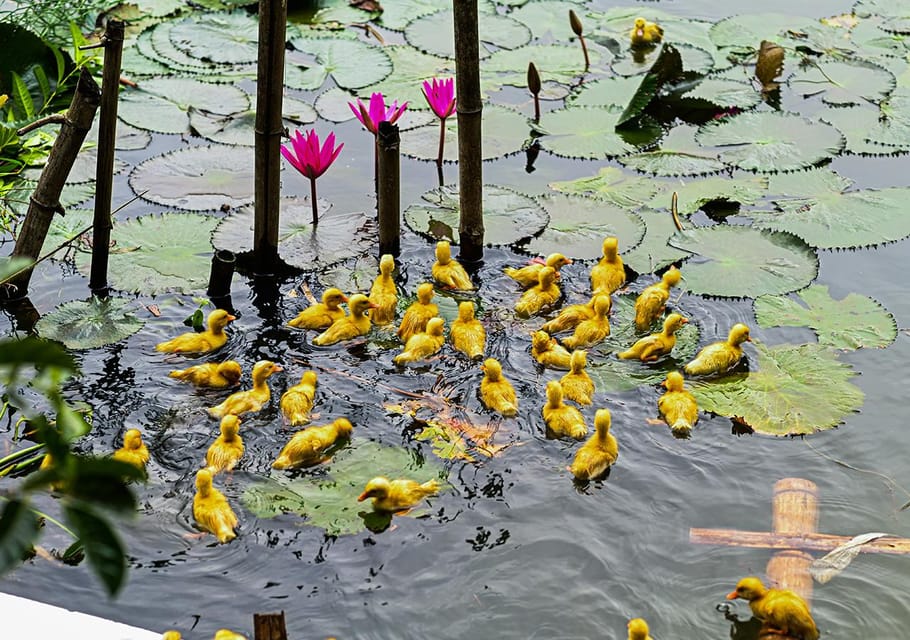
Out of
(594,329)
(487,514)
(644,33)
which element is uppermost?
(644,33)

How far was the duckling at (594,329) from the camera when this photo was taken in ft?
19.4

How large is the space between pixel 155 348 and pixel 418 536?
2160mm

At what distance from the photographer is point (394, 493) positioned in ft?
15.5

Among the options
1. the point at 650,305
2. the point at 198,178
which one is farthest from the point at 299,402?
the point at 198,178

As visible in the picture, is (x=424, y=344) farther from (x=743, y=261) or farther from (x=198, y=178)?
(x=198, y=178)

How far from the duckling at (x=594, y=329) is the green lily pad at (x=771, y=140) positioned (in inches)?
101

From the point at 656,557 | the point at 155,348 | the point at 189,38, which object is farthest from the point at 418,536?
the point at 189,38

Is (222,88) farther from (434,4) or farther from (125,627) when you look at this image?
(125,627)

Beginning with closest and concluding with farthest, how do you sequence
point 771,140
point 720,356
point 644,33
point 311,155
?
point 720,356, point 311,155, point 771,140, point 644,33

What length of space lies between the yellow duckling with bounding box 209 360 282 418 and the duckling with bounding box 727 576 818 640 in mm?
2508

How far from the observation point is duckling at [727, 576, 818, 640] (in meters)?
4.16

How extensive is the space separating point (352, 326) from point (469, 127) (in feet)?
4.59

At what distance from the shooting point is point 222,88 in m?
8.80

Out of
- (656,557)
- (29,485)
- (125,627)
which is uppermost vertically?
(29,485)
